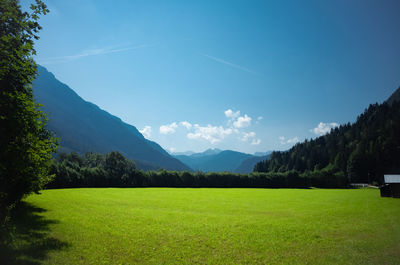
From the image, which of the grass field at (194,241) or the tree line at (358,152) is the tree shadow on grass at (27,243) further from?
the tree line at (358,152)

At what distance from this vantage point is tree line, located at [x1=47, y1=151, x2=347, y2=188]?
267 feet

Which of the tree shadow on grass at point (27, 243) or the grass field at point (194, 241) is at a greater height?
the tree shadow on grass at point (27, 243)

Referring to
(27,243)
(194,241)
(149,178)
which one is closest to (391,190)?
(194,241)

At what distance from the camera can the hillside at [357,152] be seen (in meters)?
120

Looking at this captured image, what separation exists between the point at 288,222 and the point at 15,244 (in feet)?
76.5

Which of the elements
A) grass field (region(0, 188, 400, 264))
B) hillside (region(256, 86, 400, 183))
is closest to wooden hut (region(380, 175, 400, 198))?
grass field (region(0, 188, 400, 264))

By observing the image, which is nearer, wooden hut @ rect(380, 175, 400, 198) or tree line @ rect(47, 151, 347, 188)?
wooden hut @ rect(380, 175, 400, 198)

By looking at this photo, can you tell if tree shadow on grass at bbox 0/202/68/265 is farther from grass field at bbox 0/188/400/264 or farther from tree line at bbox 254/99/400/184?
tree line at bbox 254/99/400/184

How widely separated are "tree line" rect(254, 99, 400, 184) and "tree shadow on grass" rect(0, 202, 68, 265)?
134 meters

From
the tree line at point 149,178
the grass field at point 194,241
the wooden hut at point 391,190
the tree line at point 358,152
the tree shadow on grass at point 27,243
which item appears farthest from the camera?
the tree line at point 358,152

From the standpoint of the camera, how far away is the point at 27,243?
1334 cm

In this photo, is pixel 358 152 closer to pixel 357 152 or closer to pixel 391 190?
pixel 357 152

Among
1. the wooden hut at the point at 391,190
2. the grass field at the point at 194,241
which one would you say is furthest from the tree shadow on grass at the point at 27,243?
the wooden hut at the point at 391,190

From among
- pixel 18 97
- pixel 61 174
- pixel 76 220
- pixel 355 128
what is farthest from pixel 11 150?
pixel 355 128
